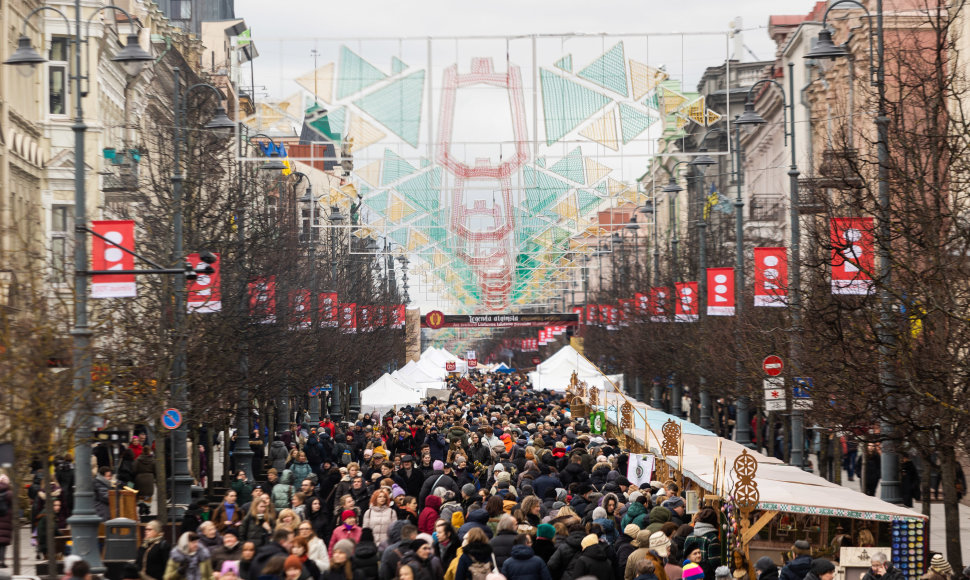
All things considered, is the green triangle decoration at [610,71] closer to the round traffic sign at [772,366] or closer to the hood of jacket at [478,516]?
the round traffic sign at [772,366]

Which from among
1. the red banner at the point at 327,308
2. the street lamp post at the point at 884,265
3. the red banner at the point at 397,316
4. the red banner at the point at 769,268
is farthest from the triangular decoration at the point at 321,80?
the red banner at the point at 397,316

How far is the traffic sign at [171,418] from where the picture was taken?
2294cm

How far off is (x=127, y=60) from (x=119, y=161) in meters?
23.2

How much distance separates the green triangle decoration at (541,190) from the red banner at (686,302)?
480cm

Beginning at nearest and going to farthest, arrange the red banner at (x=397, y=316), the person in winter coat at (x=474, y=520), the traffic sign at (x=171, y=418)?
the person in winter coat at (x=474, y=520) → the traffic sign at (x=171, y=418) → the red banner at (x=397, y=316)

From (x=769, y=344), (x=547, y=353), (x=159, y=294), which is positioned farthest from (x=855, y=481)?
(x=547, y=353)

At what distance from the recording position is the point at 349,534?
16141 millimetres

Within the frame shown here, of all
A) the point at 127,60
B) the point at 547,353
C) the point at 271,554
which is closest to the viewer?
the point at 271,554

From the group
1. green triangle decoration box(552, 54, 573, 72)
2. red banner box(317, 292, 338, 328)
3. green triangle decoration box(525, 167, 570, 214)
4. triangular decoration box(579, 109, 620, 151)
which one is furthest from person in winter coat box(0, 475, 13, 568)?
green triangle decoration box(525, 167, 570, 214)

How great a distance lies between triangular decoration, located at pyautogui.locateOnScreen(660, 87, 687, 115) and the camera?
37562 millimetres

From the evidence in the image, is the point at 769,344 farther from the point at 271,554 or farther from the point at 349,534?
the point at 271,554

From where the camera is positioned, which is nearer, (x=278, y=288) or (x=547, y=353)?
(x=278, y=288)

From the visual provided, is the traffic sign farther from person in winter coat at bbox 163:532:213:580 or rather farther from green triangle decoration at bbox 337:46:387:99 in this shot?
green triangle decoration at bbox 337:46:387:99

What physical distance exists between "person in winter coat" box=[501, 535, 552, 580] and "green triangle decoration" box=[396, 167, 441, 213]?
992 inches
